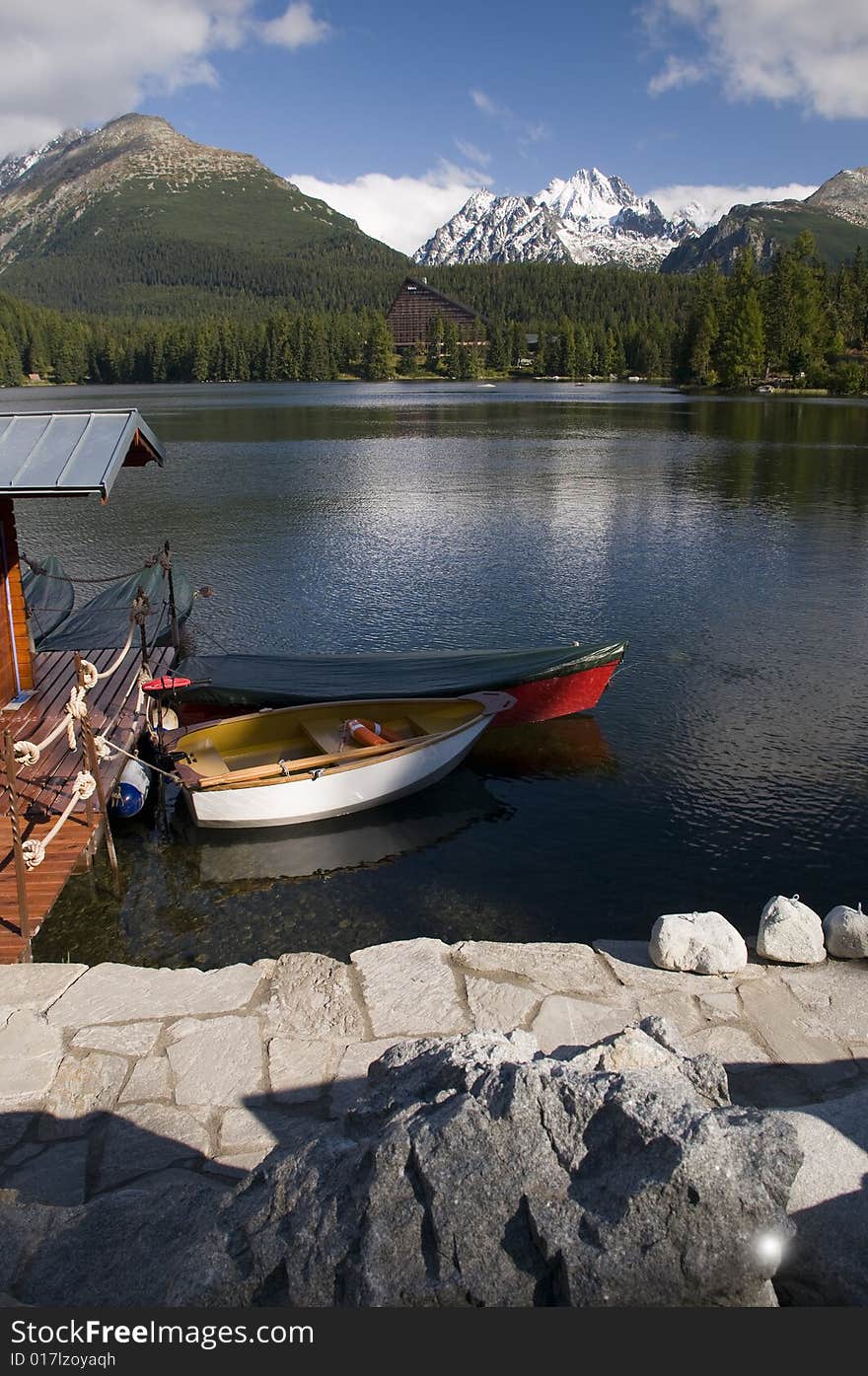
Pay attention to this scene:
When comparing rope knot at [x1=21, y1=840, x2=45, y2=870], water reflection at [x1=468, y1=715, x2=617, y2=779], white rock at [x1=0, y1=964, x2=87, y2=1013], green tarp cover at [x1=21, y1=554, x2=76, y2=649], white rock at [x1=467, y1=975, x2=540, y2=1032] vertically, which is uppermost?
Result: green tarp cover at [x1=21, y1=554, x2=76, y2=649]

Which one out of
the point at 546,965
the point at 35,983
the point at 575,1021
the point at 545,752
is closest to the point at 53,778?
the point at 35,983

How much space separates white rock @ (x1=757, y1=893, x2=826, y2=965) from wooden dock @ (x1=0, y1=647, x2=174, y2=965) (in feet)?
26.0

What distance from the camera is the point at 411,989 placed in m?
9.39

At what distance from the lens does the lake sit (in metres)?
13.5

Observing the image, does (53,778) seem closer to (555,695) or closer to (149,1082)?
(149,1082)

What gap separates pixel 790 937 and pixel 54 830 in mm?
8517

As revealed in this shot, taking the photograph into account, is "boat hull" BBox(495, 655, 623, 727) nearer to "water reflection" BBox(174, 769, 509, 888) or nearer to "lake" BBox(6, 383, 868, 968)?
"lake" BBox(6, 383, 868, 968)

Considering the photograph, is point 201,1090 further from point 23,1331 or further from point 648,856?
point 648,856

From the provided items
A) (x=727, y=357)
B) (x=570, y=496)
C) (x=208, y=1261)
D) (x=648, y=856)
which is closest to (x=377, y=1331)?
(x=208, y=1261)

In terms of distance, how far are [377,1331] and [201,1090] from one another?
15.2 ft

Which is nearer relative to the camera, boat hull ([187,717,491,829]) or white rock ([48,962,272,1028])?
white rock ([48,962,272,1028])

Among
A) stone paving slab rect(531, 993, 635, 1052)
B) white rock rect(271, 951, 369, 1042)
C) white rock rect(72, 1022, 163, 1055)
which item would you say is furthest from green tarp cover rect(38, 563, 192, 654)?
stone paving slab rect(531, 993, 635, 1052)

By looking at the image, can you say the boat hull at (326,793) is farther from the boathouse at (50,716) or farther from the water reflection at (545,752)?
the water reflection at (545,752)

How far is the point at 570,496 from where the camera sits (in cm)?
5009
